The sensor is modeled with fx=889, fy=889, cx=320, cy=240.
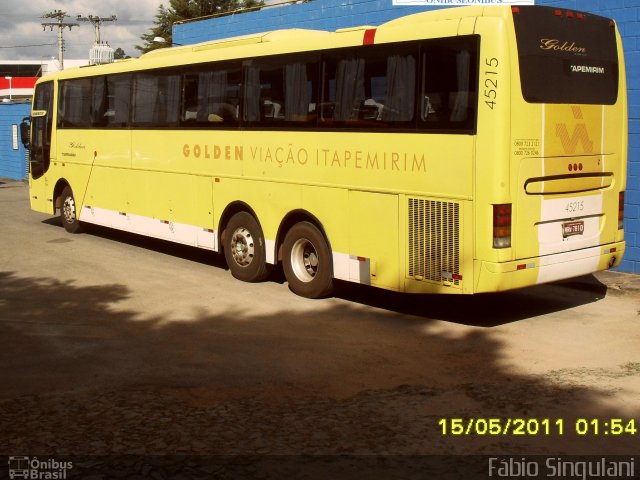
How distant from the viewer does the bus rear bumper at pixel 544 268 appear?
898cm

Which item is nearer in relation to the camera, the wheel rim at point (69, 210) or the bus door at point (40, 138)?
the wheel rim at point (69, 210)

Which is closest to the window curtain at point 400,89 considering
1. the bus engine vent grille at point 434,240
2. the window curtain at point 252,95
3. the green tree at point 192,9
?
the bus engine vent grille at point 434,240

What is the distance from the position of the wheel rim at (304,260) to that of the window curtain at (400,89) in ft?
7.39

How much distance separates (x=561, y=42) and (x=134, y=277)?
6.83 meters

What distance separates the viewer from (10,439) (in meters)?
6.11

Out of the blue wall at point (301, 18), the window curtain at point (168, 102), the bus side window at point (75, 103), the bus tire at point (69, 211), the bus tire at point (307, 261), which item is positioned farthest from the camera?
the bus tire at point (69, 211)

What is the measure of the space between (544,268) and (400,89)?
2.49m


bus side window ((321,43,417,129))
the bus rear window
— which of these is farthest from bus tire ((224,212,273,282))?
the bus rear window

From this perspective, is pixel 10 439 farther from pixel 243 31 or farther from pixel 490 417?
pixel 243 31

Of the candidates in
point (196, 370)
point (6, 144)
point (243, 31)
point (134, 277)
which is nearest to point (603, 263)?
point (196, 370)

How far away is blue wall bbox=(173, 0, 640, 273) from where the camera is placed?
12.7 metres

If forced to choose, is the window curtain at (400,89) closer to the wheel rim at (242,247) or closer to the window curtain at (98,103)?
the wheel rim at (242,247)

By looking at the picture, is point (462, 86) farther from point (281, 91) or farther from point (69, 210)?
point (69, 210)

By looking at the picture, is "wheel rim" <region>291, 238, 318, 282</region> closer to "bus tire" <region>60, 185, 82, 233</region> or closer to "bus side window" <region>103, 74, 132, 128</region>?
"bus side window" <region>103, 74, 132, 128</region>
